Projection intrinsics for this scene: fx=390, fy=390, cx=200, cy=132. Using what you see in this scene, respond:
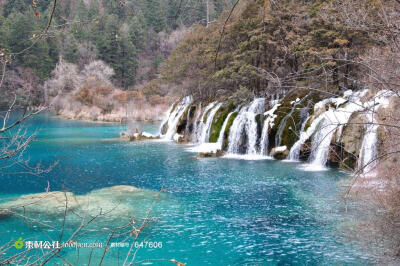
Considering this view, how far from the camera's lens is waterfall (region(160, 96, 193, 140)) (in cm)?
3014

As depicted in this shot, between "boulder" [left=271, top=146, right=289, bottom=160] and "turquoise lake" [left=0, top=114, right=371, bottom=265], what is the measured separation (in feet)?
2.68

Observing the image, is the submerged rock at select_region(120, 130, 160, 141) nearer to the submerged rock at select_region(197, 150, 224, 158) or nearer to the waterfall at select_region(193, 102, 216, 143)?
the waterfall at select_region(193, 102, 216, 143)

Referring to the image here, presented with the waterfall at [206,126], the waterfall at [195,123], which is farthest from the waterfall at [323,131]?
Result: the waterfall at [195,123]

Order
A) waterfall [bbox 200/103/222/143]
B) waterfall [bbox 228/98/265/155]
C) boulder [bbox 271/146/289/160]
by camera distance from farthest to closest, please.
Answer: waterfall [bbox 200/103/222/143], waterfall [bbox 228/98/265/155], boulder [bbox 271/146/289/160]

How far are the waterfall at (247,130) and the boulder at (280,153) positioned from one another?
1719mm

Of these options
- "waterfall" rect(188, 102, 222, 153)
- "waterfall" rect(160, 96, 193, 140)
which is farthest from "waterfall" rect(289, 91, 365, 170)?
"waterfall" rect(160, 96, 193, 140)

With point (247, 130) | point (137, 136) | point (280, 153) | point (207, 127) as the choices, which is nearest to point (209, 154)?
point (247, 130)

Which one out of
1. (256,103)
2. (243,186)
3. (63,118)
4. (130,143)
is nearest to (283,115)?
(256,103)

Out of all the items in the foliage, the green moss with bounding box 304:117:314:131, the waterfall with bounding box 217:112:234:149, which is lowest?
the waterfall with bounding box 217:112:234:149

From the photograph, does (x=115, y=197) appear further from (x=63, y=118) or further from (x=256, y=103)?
(x=63, y=118)

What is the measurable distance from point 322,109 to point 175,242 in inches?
506

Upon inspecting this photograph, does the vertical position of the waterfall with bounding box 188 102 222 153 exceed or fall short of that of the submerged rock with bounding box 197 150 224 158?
it exceeds it

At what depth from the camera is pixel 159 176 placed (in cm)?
1667

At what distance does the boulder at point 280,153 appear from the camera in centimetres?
2012
